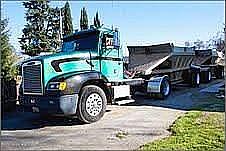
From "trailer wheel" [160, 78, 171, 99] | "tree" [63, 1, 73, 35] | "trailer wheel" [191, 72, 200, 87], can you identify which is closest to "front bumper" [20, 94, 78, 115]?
"trailer wheel" [160, 78, 171, 99]

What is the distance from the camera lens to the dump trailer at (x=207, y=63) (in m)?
16.6

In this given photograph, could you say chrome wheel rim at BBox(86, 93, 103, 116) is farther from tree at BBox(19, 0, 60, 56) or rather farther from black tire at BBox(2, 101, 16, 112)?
tree at BBox(19, 0, 60, 56)

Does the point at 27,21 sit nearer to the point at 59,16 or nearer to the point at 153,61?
the point at 59,16

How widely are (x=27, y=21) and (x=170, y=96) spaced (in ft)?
79.8

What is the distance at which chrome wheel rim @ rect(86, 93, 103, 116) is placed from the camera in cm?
816

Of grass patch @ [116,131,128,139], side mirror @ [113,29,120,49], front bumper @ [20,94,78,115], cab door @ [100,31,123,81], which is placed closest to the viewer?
grass patch @ [116,131,128,139]

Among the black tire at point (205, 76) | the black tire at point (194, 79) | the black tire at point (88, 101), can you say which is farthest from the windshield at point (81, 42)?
the black tire at point (205, 76)

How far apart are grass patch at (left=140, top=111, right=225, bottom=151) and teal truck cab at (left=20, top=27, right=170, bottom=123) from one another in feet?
6.71

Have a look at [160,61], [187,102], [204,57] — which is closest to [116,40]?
[187,102]

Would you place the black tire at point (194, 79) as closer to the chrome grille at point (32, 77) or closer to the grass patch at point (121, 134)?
the chrome grille at point (32, 77)

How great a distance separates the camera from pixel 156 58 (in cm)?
1302

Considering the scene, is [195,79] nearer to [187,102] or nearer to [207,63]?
[207,63]

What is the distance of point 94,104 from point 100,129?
1.06 m

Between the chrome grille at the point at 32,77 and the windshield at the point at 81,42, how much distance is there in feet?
5.24
